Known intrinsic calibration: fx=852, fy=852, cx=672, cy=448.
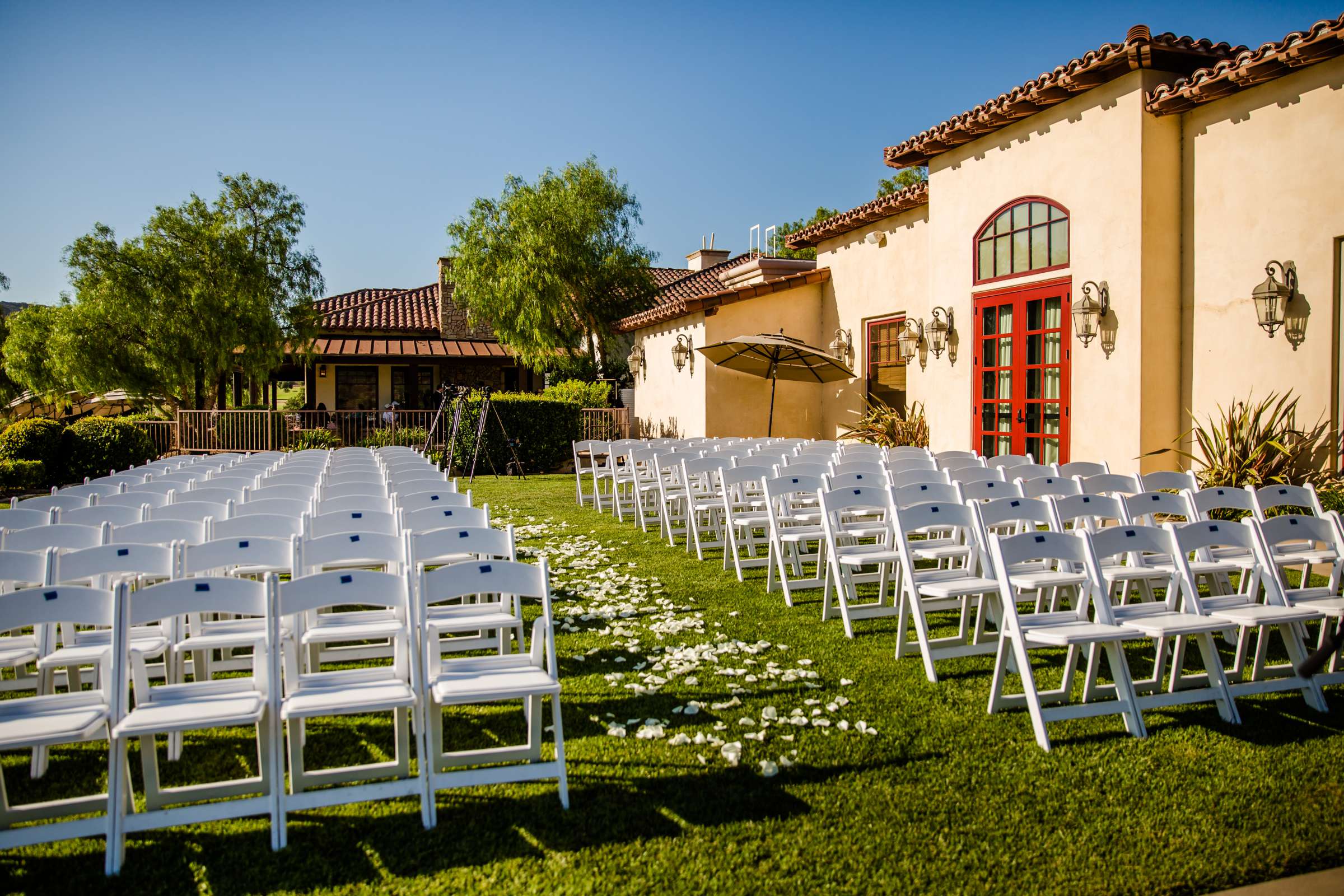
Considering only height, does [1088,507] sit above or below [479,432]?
below

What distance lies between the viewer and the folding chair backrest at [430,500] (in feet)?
18.7

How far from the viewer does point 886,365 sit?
15.0 meters

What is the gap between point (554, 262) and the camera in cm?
2230

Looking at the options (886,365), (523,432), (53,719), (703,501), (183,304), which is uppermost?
(183,304)

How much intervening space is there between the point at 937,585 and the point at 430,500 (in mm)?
3394

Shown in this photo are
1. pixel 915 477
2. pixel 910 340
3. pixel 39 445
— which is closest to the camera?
pixel 915 477

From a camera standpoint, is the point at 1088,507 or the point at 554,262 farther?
the point at 554,262

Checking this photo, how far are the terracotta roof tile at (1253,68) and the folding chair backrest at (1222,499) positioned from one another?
4.74 m

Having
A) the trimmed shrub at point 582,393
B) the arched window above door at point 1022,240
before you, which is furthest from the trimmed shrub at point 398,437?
the arched window above door at point 1022,240

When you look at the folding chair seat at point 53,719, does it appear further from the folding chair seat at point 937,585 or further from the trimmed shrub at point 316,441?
the trimmed shrub at point 316,441

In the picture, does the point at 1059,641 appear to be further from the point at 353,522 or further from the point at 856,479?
the point at 353,522

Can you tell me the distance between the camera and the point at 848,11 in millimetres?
13203

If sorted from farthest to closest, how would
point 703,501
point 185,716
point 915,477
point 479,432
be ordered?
point 479,432, point 703,501, point 915,477, point 185,716

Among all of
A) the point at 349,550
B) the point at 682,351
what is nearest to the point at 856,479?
the point at 349,550
